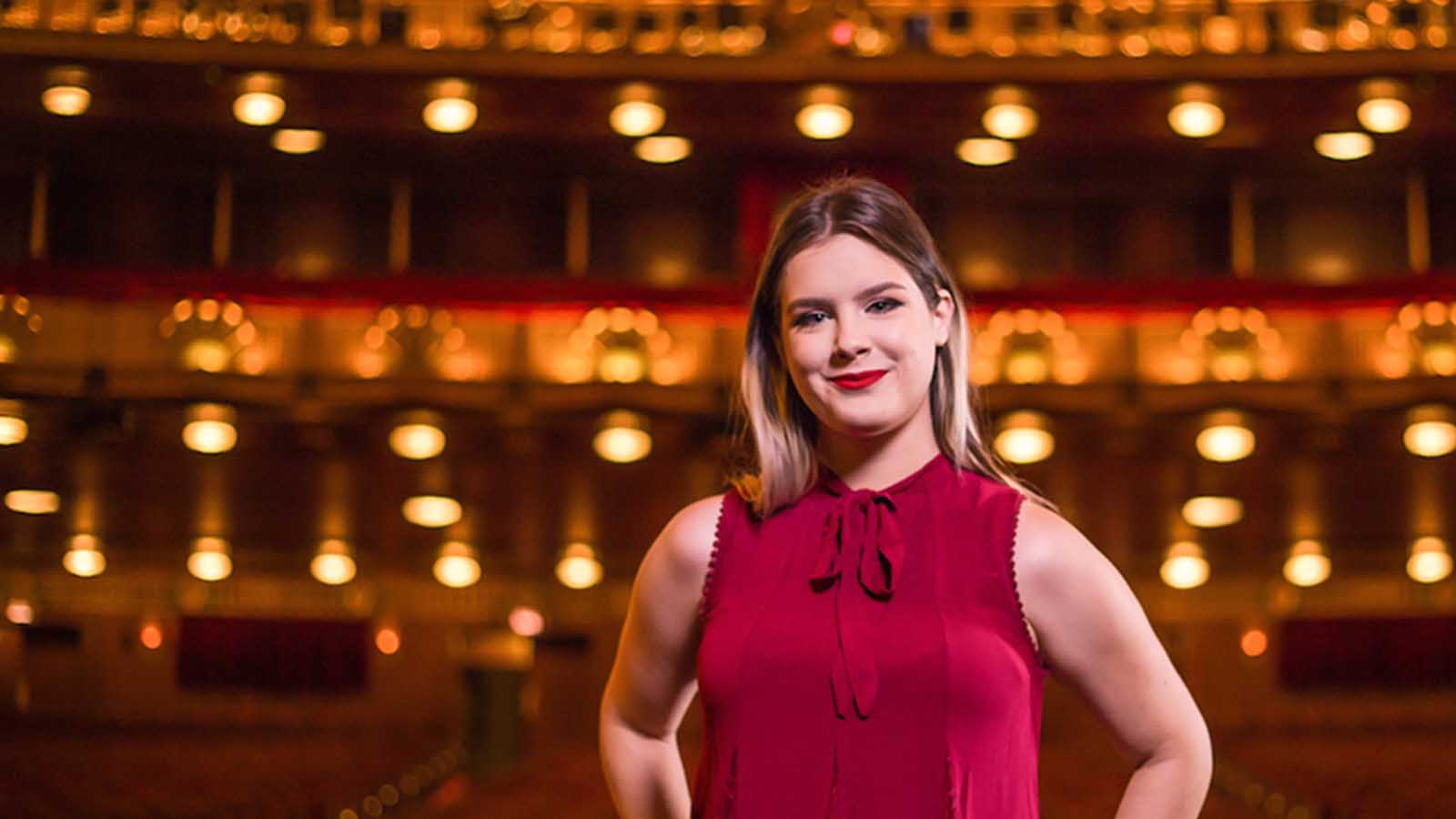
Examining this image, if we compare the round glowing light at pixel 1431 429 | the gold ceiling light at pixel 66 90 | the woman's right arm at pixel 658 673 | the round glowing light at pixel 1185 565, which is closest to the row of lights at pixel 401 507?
the gold ceiling light at pixel 66 90

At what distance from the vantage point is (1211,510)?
461 inches

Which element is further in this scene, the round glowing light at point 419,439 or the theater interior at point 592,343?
the theater interior at point 592,343

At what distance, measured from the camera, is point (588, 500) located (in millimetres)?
12031

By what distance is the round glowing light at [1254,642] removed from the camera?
15023 millimetres

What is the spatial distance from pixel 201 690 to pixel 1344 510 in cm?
883

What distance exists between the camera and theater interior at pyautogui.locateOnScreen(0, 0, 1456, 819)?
34.1 feet

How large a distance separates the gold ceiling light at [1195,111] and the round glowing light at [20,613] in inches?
356

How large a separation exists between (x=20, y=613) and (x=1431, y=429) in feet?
34.5

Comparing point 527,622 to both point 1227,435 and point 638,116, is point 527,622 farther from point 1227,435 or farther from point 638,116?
point 1227,435

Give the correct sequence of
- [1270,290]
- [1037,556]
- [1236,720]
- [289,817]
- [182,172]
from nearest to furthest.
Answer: [1037,556] < [289,817] < [1270,290] < [182,172] < [1236,720]

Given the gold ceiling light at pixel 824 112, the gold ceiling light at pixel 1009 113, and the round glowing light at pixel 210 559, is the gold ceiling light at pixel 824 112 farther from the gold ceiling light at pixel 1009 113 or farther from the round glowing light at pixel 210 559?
the round glowing light at pixel 210 559

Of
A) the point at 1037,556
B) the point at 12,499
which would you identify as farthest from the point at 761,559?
the point at 12,499

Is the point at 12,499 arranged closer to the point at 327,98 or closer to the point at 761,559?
the point at 327,98

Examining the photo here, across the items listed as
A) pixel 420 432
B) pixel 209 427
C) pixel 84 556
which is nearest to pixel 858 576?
pixel 420 432
